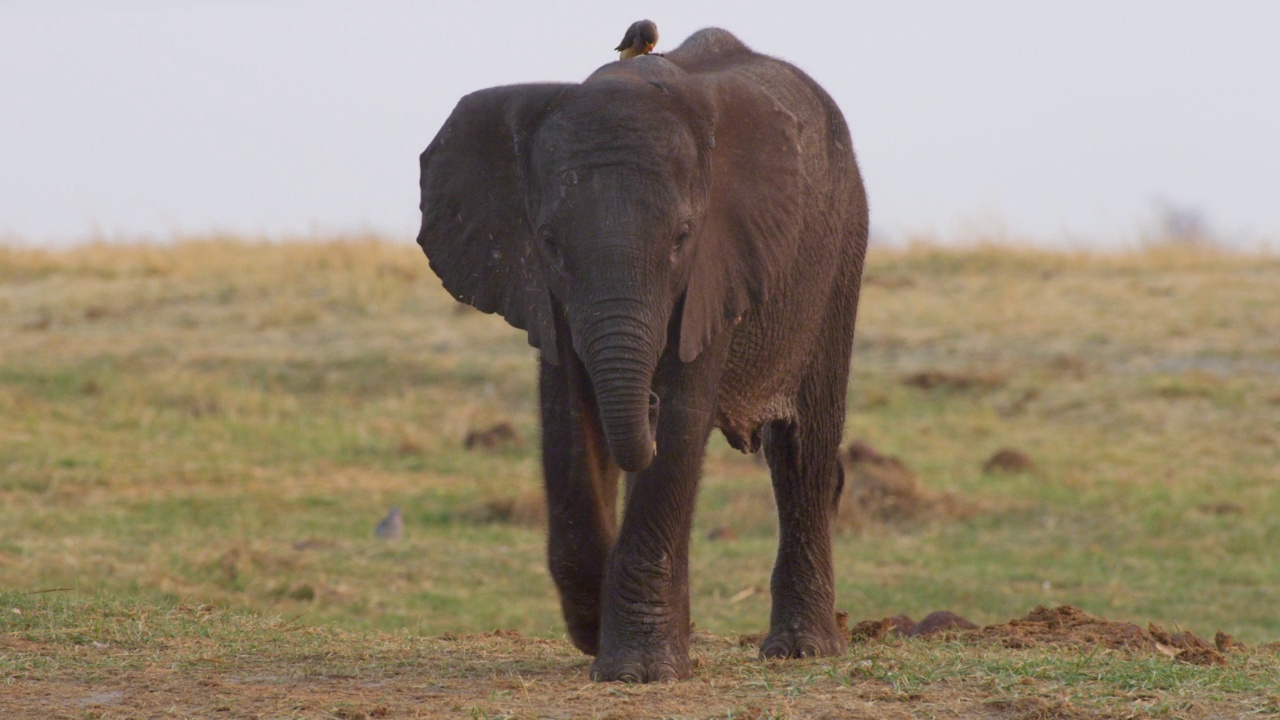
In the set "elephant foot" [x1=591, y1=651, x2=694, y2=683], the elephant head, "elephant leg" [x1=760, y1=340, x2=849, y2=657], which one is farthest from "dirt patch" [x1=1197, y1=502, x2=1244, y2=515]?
"elephant foot" [x1=591, y1=651, x2=694, y2=683]

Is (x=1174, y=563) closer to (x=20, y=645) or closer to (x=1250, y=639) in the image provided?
(x=1250, y=639)

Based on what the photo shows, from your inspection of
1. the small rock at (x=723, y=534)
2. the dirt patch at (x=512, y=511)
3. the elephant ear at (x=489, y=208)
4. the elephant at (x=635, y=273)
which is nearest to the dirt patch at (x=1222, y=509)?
the small rock at (x=723, y=534)

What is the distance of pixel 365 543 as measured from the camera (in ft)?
38.4

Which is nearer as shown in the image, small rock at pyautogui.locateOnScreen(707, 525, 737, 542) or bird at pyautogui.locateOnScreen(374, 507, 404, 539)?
bird at pyautogui.locateOnScreen(374, 507, 404, 539)

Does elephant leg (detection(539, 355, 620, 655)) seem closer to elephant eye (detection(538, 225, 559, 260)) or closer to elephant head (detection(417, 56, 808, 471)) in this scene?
elephant head (detection(417, 56, 808, 471))

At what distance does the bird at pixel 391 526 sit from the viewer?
39.4ft

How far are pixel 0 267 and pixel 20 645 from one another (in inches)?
768

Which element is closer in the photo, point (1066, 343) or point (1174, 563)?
point (1174, 563)

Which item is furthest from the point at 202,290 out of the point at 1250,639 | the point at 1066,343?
the point at 1250,639

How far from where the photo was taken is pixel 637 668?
5.55m

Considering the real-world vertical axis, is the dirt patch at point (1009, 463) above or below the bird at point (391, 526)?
Answer: above

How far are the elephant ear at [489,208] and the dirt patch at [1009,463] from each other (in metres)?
9.23

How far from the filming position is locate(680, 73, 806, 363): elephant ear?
5.48 m

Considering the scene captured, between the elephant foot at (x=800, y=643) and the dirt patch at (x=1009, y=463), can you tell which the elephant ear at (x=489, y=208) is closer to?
the elephant foot at (x=800, y=643)
